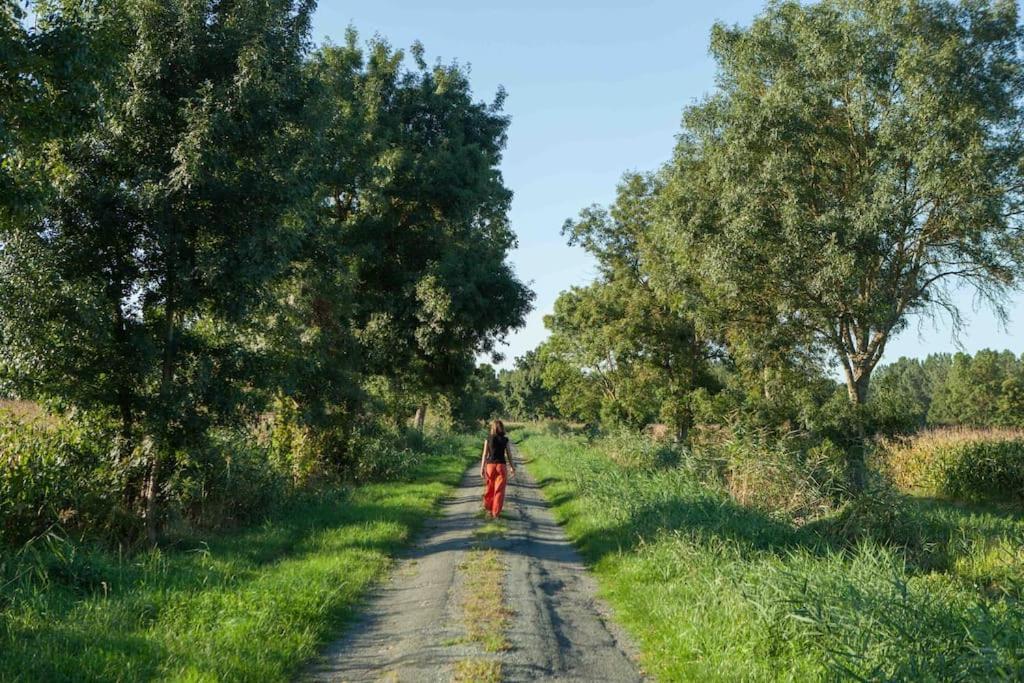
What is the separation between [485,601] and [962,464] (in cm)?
1936

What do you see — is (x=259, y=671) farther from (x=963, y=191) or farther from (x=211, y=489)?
(x=963, y=191)

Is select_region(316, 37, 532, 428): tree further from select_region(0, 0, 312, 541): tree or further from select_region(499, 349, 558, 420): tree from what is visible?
select_region(499, 349, 558, 420): tree

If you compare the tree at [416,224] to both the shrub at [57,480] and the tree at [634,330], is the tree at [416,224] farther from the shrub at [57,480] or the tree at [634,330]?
the shrub at [57,480]

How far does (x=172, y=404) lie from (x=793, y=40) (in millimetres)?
19762

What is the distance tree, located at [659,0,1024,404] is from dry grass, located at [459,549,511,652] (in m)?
13.2

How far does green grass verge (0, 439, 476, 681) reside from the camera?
5492 mm

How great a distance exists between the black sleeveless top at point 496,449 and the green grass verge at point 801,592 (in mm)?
1904

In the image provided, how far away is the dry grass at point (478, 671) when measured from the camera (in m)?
5.66

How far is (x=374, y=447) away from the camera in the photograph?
2109 centimetres

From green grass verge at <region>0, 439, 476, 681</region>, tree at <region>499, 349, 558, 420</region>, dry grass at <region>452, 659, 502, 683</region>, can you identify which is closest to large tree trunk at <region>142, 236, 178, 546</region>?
green grass verge at <region>0, 439, 476, 681</region>

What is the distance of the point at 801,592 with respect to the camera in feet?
21.9

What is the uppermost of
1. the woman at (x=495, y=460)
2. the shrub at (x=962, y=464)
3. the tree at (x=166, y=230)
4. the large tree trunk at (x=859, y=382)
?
the tree at (x=166, y=230)

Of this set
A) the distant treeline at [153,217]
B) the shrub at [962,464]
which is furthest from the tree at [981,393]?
the distant treeline at [153,217]

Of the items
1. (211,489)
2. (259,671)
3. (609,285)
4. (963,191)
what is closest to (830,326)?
(963,191)
